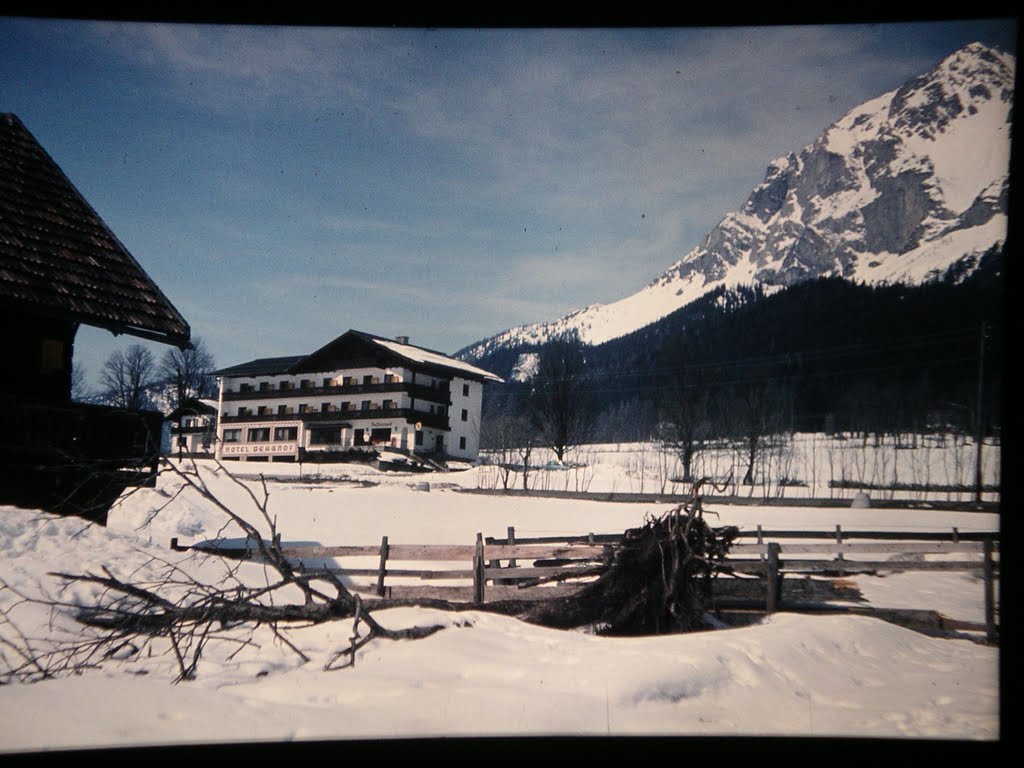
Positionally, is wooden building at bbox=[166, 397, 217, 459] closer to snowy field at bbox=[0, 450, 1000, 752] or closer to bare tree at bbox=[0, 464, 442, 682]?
snowy field at bbox=[0, 450, 1000, 752]

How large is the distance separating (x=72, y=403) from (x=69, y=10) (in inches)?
231

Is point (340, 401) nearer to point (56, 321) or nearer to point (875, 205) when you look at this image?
point (56, 321)

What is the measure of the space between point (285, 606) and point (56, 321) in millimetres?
5922

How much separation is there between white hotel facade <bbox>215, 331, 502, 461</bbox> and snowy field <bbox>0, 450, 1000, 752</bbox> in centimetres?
179

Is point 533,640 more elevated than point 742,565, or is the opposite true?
point 742,565

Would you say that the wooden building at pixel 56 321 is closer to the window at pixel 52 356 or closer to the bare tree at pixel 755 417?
the window at pixel 52 356

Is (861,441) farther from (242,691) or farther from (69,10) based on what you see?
(69,10)

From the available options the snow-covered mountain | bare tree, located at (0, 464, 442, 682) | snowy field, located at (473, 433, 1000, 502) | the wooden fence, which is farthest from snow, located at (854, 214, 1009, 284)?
bare tree, located at (0, 464, 442, 682)

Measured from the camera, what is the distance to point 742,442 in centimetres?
1258

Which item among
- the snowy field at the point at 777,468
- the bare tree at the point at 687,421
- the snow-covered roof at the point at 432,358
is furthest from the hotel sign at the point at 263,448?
the bare tree at the point at 687,421

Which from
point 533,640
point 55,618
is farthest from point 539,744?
point 55,618

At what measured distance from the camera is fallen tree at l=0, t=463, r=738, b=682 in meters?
5.30

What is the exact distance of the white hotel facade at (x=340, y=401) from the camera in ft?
25.8

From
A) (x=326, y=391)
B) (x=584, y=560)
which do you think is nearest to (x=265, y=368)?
(x=326, y=391)
